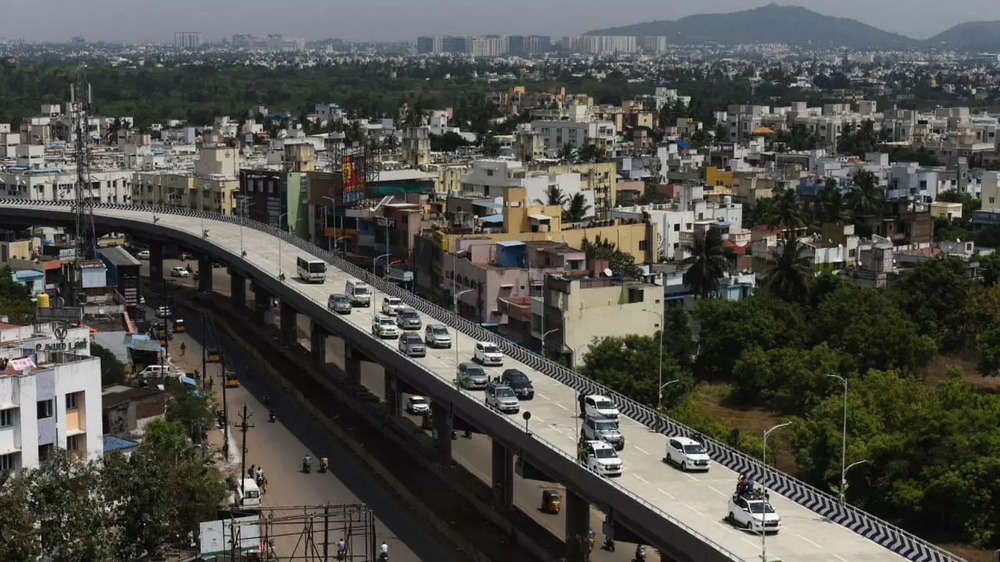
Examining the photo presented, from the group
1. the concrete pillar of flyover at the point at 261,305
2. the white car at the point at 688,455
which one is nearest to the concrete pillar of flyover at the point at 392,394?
the white car at the point at 688,455

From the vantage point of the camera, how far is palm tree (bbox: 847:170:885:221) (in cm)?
7231

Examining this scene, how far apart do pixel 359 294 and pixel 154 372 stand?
28.7 ft

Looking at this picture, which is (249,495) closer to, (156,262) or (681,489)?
(681,489)

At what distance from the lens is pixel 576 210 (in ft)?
245

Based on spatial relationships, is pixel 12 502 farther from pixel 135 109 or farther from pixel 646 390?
pixel 135 109

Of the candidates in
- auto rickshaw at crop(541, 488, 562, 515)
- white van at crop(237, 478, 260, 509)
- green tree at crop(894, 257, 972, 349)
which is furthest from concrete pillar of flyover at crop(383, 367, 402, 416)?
green tree at crop(894, 257, 972, 349)

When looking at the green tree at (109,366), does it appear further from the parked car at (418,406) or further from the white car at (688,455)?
the white car at (688,455)

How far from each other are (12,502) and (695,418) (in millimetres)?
18331

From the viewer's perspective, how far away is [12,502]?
2745 centimetres

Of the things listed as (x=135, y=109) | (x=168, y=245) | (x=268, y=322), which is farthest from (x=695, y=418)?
(x=135, y=109)

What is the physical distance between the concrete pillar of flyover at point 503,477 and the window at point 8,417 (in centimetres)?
1098

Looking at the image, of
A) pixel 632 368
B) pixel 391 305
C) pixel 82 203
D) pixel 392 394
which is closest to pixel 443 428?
pixel 392 394

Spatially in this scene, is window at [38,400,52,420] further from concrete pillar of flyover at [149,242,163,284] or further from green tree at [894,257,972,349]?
concrete pillar of flyover at [149,242,163,284]

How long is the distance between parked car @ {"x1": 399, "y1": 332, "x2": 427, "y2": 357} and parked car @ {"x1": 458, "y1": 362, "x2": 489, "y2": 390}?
3897 millimetres
